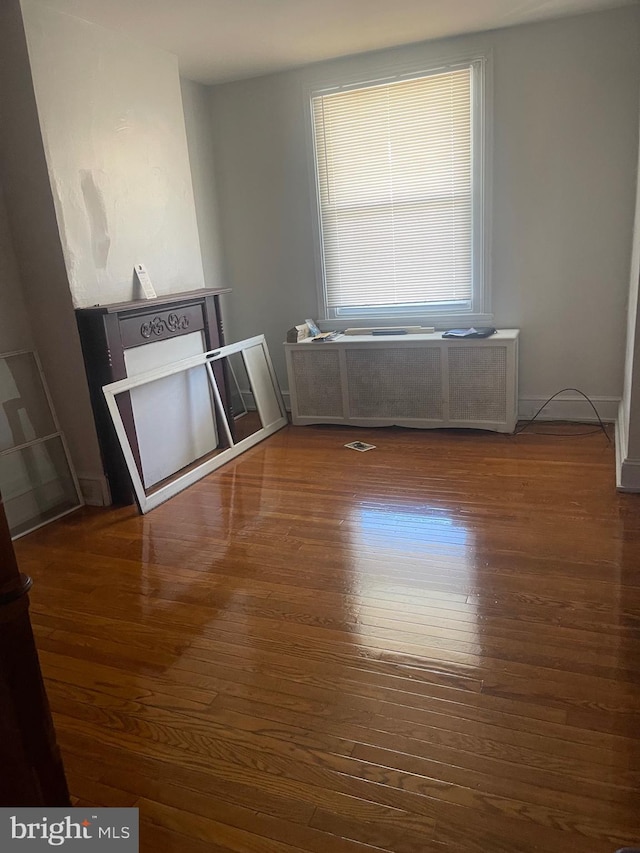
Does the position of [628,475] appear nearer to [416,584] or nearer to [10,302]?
[416,584]

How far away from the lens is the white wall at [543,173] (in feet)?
12.6


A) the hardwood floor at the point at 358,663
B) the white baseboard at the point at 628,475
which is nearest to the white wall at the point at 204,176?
the hardwood floor at the point at 358,663

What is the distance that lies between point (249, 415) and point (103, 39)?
2.68 meters

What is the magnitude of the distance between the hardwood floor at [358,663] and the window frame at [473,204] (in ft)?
4.97

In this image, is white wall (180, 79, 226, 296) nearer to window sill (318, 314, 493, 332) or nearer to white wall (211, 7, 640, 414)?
white wall (211, 7, 640, 414)

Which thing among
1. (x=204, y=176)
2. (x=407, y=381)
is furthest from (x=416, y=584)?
(x=204, y=176)

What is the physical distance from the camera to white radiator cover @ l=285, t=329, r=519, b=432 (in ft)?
13.6

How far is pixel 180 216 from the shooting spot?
401 cm

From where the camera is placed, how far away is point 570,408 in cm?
436

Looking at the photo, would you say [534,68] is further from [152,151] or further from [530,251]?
[152,151]

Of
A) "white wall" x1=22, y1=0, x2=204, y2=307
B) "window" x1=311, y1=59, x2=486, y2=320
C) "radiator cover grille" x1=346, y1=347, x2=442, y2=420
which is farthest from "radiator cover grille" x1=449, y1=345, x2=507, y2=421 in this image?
"white wall" x1=22, y1=0, x2=204, y2=307

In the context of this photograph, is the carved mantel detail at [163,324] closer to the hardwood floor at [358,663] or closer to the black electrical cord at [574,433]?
the hardwood floor at [358,663]

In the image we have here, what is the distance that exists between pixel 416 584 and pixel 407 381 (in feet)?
6.92

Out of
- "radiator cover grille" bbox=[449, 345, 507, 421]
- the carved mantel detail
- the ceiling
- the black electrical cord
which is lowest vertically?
the black electrical cord
